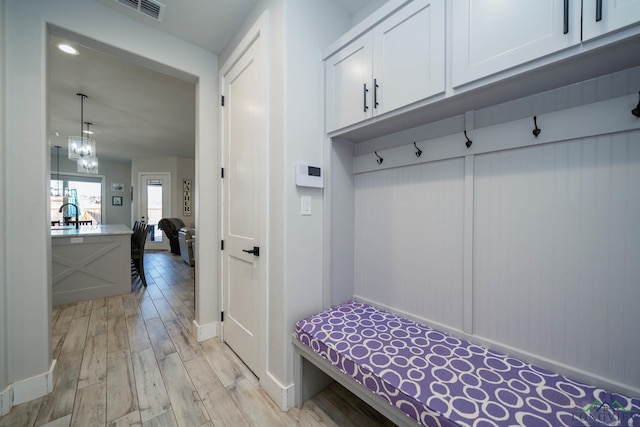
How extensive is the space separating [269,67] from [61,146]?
7.43 meters

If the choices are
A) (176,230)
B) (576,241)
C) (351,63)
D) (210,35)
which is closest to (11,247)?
(210,35)

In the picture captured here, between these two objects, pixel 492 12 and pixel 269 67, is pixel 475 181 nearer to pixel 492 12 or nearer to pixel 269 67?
pixel 492 12

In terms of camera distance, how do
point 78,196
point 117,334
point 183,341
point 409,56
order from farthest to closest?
point 78,196 → point 117,334 → point 183,341 → point 409,56

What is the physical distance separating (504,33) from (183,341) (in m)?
3.02

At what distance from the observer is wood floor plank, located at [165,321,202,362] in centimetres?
204

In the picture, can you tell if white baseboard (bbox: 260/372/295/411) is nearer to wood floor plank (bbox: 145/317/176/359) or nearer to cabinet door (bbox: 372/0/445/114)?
wood floor plank (bbox: 145/317/176/359)

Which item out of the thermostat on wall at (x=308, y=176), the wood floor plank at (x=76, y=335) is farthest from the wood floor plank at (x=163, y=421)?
the thermostat on wall at (x=308, y=176)

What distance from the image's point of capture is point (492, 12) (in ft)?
3.26

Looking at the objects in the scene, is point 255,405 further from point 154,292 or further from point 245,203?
point 154,292

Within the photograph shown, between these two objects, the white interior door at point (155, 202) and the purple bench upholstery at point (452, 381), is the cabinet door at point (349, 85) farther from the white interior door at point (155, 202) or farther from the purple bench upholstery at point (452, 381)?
the white interior door at point (155, 202)

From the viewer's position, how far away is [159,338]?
2285 millimetres

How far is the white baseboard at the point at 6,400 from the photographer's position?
1406mm

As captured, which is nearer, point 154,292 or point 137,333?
point 137,333

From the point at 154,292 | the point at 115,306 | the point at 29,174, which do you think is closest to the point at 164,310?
the point at 115,306
